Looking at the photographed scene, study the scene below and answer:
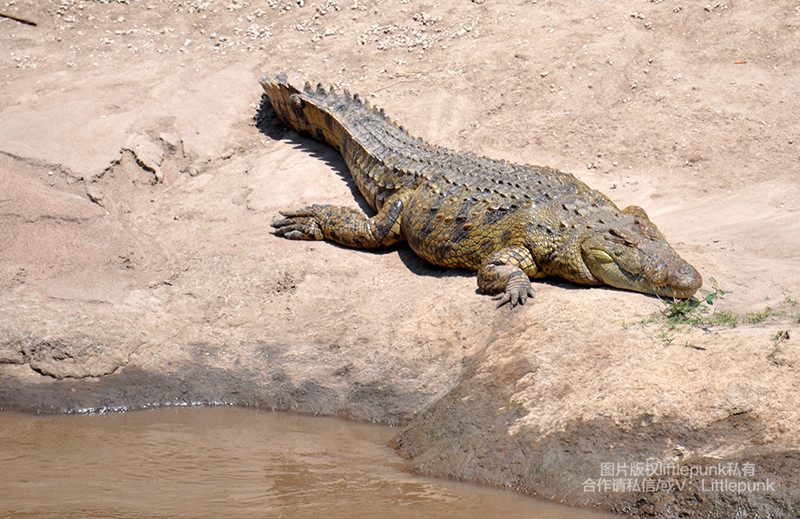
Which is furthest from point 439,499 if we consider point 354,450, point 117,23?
point 117,23

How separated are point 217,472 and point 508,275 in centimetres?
267

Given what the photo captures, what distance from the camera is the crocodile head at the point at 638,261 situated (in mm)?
5492

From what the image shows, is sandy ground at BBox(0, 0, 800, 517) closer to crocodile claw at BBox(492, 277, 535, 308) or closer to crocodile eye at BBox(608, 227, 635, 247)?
crocodile claw at BBox(492, 277, 535, 308)

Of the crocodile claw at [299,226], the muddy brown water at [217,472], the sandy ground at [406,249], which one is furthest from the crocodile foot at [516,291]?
the crocodile claw at [299,226]

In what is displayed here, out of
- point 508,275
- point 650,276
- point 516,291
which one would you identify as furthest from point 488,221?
point 650,276

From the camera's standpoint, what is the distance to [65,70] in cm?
1012

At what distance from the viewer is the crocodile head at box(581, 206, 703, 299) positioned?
5.49m

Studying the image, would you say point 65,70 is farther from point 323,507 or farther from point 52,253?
point 323,507

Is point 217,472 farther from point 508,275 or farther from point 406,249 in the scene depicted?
point 406,249

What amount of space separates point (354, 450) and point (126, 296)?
2734 millimetres

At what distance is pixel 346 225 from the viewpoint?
24.0 feet

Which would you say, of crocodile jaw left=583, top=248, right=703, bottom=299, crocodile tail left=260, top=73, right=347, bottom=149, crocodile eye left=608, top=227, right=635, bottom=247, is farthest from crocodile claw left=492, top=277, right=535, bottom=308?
crocodile tail left=260, top=73, right=347, bottom=149

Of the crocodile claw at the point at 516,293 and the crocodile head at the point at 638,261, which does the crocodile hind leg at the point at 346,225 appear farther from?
the crocodile head at the point at 638,261

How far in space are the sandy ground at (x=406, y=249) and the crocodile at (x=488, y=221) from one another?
0.76 ft
